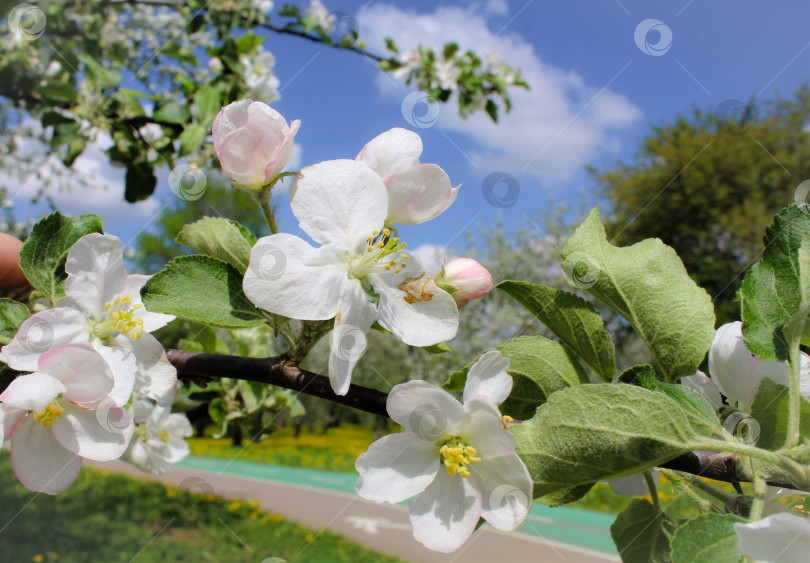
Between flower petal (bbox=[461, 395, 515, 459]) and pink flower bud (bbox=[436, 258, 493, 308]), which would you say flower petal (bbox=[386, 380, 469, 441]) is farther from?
pink flower bud (bbox=[436, 258, 493, 308])

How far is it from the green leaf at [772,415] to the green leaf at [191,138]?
1.70 metres

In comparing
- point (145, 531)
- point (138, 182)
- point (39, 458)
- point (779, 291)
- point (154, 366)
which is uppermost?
point (779, 291)

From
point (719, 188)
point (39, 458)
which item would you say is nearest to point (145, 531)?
point (39, 458)

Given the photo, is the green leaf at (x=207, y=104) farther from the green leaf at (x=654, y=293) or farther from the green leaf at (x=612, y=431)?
the green leaf at (x=612, y=431)

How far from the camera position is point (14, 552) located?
6.07 metres

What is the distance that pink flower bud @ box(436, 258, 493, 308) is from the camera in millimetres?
604

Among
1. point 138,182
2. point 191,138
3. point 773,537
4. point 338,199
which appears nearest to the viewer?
point 773,537

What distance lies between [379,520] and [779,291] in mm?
9728

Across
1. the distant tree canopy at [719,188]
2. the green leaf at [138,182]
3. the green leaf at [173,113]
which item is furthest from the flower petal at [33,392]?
the distant tree canopy at [719,188]

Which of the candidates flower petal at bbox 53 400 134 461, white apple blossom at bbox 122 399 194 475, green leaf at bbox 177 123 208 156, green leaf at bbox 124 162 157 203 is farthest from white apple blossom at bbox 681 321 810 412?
green leaf at bbox 124 162 157 203

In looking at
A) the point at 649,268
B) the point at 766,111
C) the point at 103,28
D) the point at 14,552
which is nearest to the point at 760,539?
the point at 649,268

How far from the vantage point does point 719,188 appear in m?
12.7

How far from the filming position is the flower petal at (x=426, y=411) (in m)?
0.48

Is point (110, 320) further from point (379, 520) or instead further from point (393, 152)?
point (379, 520)
